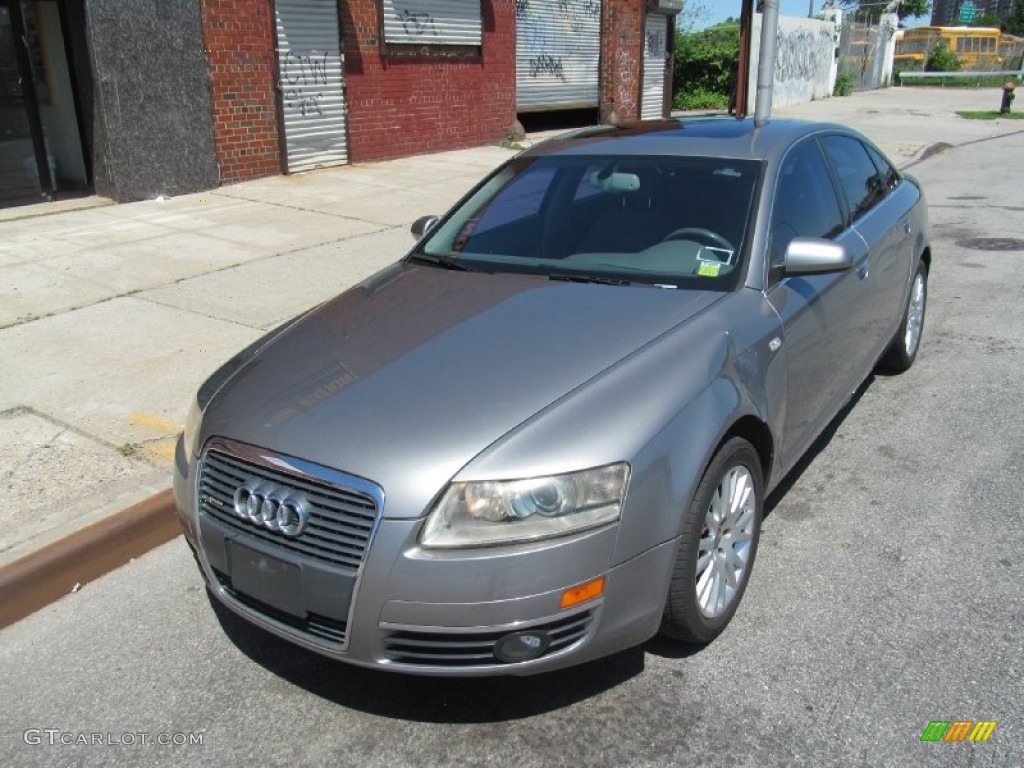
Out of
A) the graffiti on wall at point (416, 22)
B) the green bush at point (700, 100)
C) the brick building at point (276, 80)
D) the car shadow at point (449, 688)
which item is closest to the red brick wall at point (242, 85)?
the brick building at point (276, 80)

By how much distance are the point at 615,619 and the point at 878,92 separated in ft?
132

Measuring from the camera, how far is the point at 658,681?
9.80 ft

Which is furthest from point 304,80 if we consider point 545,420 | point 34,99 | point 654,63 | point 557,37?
point 545,420

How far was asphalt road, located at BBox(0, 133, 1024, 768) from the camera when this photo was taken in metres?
2.71

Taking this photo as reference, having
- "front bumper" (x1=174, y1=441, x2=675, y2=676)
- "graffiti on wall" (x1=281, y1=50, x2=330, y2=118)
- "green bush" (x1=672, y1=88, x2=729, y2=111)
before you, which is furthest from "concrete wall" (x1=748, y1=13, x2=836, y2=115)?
"front bumper" (x1=174, y1=441, x2=675, y2=676)

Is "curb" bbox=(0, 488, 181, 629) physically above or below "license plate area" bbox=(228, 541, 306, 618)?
below

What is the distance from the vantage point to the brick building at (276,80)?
10250 mm

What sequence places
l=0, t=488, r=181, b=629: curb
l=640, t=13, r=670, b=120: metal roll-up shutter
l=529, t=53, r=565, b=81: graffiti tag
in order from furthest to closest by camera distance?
l=640, t=13, r=670, b=120: metal roll-up shutter → l=529, t=53, r=565, b=81: graffiti tag → l=0, t=488, r=181, b=629: curb

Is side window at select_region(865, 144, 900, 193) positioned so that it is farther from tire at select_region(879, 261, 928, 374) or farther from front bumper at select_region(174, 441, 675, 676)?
front bumper at select_region(174, 441, 675, 676)

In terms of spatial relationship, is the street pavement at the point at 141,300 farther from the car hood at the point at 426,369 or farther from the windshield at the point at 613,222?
the windshield at the point at 613,222

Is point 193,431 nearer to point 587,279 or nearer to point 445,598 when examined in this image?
point 445,598

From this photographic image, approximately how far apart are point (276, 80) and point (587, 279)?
31.3 ft

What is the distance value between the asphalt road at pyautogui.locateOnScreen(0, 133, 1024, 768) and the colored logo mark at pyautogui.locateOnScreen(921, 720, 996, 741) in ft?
0.08

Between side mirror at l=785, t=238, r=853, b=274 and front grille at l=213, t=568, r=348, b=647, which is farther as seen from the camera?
side mirror at l=785, t=238, r=853, b=274
